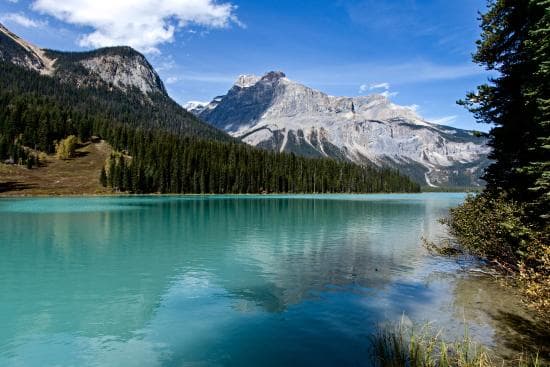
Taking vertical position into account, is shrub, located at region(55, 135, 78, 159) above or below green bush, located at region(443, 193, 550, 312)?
above

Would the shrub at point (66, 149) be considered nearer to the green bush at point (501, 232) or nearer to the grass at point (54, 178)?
the grass at point (54, 178)

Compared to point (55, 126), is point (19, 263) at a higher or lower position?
lower

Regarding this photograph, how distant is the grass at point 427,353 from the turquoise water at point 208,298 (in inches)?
38.5

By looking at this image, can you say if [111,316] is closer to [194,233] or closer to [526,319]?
[526,319]

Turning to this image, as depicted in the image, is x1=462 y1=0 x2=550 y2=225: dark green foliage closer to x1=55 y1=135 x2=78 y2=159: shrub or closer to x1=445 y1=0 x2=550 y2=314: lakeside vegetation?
x1=445 y1=0 x2=550 y2=314: lakeside vegetation

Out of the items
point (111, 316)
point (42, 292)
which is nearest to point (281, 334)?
point (111, 316)

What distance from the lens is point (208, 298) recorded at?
24172mm

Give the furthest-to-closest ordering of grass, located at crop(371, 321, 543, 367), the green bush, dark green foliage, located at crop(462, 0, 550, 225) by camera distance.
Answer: dark green foliage, located at crop(462, 0, 550, 225), the green bush, grass, located at crop(371, 321, 543, 367)

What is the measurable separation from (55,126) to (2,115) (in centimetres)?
2655

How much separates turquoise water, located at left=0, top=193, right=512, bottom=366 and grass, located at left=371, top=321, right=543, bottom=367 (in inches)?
38.5

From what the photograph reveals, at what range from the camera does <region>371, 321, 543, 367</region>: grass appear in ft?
41.6

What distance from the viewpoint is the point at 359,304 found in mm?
22609

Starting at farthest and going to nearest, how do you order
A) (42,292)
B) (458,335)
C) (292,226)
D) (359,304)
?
1. (292,226)
2. (42,292)
3. (359,304)
4. (458,335)

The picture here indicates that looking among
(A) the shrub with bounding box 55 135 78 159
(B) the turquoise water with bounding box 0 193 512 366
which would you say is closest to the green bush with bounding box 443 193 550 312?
(B) the turquoise water with bounding box 0 193 512 366
